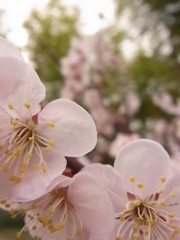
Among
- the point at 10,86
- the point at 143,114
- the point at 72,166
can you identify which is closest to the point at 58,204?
the point at 72,166

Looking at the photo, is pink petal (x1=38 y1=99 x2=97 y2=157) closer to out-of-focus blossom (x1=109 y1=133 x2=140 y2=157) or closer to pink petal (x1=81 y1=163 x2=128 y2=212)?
pink petal (x1=81 y1=163 x2=128 y2=212)

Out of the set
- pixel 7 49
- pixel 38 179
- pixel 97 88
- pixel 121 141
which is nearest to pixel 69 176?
pixel 38 179

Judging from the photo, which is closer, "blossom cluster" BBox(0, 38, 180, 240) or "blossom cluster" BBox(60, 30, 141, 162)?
"blossom cluster" BBox(0, 38, 180, 240)

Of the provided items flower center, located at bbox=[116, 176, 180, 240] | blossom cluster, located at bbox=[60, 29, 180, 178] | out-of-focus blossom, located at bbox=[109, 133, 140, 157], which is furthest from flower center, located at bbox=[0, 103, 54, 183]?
blossom cluster, located at bbox=[60, 29, 180, 178]

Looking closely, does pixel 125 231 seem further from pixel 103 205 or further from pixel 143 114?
pixel 143 114

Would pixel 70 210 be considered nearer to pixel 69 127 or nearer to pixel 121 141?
pixel 69 127

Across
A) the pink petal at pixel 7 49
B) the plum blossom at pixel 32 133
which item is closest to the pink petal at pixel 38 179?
the plum blossom at pixel 32 133

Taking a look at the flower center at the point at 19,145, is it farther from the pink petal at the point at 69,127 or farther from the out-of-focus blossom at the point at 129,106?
the out-of-focus blossom at the point at 129,106
